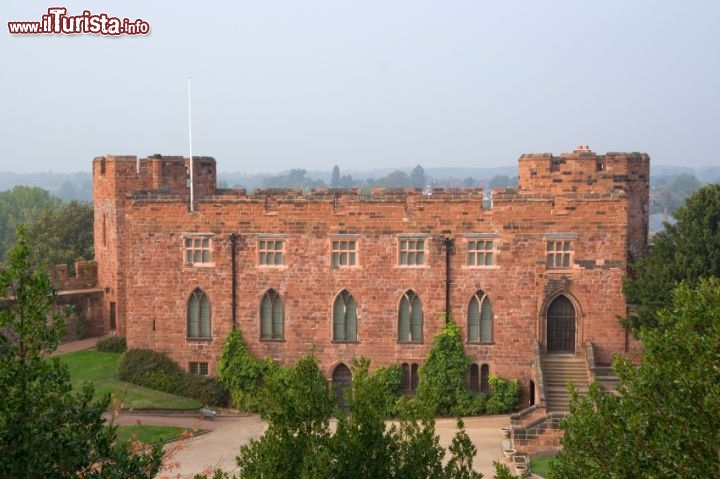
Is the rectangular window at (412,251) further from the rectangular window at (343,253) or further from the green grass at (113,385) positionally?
the green grass at (113,385)

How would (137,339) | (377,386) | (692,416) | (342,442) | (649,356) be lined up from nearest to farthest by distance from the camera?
(692,416)
(649,356)
(342,442)
(377,386)
(137,339)

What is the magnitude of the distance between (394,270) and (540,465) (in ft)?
30.9

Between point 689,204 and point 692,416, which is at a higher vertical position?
point 689,204

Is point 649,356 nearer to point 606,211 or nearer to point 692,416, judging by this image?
point 692,416

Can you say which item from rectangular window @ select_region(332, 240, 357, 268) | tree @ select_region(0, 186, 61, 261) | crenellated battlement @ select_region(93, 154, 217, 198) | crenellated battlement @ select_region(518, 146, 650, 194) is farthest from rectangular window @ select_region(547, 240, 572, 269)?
tree @ select_region(0, 186, 61, 261)

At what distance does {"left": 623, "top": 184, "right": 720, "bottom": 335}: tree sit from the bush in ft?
66.7

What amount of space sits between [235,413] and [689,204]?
1776 centimetres

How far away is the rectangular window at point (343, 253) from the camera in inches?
1414

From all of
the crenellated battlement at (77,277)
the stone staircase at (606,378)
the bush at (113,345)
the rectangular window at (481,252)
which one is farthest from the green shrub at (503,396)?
the crenellated battlement at (77,277)

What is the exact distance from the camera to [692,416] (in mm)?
14539

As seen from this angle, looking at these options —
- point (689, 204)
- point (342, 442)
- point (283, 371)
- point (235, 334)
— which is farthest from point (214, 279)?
point (342, 442)

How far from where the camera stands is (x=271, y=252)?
36.4m

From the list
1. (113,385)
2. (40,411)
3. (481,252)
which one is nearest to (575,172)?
(481,252)

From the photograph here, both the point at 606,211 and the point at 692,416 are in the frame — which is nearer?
the point at 692,416
